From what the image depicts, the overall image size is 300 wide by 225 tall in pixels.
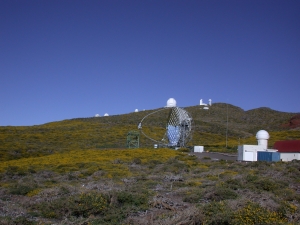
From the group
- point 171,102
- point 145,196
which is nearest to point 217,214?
point 145,196

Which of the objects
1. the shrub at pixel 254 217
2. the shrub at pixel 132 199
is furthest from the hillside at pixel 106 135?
the shrub at pixel 254 217

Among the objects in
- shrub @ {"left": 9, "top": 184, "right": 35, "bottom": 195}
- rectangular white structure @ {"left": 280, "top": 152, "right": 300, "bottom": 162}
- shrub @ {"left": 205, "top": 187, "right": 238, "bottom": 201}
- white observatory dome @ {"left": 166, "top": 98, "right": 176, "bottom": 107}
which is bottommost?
shrub @ {"left": 9, "top": 184, "right": 35, "bottom": 195}

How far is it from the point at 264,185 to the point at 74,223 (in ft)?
28.1

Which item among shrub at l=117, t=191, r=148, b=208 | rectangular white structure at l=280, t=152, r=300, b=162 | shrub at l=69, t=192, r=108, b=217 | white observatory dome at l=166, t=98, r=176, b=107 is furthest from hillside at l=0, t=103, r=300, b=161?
shrub at l=69, t=192, r=108, b=217

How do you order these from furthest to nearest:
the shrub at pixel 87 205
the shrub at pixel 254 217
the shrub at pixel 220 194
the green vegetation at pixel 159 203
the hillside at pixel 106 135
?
1. the hillside at pixel 106 135
2. the shrub at pixel 220 194
3. the shrub at pixel 87 205
4. the green vegetation at pixel 159 203
5. the shrub at pixel 254 217

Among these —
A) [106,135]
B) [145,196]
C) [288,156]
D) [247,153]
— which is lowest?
[145,196]

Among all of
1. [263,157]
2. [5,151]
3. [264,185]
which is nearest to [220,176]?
[264,185]

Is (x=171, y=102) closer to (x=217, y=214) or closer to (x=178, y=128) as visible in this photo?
(x=178, y=128)

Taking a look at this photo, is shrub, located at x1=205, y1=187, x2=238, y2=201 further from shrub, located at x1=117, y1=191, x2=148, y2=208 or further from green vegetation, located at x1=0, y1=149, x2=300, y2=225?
shrub, located at x1=117, y1=191, x2=148, y2=208

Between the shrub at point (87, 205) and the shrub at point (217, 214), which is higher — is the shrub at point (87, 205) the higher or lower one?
the lower one

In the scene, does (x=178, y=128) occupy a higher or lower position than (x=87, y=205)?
higher

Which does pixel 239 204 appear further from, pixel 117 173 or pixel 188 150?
pixel 188 150

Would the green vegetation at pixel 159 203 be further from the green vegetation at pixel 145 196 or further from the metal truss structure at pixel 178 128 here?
the metal truss structure at pixel 178 128

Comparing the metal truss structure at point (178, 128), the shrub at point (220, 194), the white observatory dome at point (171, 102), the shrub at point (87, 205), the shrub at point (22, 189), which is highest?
the white observatory dome at point (171, 102)
